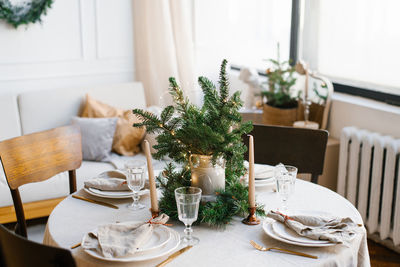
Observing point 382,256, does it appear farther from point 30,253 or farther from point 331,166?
point 30,253

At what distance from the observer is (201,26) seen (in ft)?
13.0

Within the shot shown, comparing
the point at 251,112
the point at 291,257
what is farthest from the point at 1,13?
the point at 291,257

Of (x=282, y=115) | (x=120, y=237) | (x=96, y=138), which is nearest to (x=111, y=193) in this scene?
(x=120, y=237)

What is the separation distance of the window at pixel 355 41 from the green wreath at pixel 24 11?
184cm

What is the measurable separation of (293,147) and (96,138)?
1411mm

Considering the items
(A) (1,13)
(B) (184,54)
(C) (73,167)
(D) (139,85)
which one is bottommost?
(C) (73,167)

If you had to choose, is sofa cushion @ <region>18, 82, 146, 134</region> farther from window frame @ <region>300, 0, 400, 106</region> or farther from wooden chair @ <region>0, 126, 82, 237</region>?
window frame @ <region>300, 0, 400, 106</region>

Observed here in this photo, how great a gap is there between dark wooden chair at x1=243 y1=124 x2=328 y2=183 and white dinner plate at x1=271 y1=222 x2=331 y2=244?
774mm

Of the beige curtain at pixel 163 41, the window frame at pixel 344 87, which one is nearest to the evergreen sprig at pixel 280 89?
the window frame at pixel 344 87

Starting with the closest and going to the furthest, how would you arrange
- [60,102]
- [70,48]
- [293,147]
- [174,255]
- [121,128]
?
[174,255] < [293,147] < [121,128] < [60,102] < [70,48]

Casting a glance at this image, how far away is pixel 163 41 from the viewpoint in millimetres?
3688

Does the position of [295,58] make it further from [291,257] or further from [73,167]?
[291,257]

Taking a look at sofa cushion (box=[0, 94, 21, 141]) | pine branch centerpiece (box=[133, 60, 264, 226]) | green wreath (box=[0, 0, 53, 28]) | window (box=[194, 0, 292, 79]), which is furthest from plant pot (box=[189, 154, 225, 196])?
window (box=[194, 0, 292, 79])

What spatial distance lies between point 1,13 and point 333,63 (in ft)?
7.40
